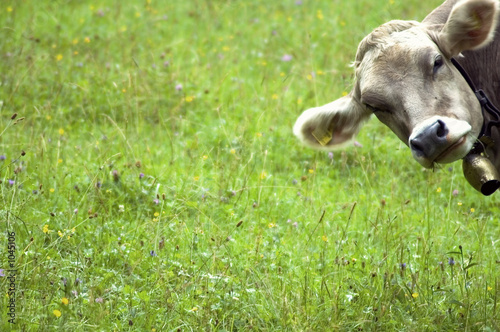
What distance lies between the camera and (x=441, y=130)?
3.33 meters

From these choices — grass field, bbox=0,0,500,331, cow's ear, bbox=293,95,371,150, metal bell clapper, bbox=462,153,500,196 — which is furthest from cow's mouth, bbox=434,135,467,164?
cow's ear, bbox=293,95,371,150

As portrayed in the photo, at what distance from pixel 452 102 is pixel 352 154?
2.28 metres

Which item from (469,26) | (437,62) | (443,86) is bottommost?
(443,86)

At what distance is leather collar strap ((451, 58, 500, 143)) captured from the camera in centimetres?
375

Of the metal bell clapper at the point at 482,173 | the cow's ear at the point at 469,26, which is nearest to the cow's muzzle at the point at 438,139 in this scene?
the metal bell clapper at the point at 482,173

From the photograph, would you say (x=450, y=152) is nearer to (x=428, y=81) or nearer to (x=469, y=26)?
(x=428, y=81)

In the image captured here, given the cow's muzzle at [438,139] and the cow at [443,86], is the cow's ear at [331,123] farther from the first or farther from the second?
the cow's muzzle at [438,139]

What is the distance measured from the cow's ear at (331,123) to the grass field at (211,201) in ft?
1.63

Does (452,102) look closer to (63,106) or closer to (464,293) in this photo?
(464,293)

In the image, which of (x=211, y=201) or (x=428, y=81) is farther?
(x=211, y=201)

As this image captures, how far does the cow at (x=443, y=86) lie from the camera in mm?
3406

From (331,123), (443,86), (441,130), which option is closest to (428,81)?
(443,86)

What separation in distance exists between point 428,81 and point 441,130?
1.31 feet

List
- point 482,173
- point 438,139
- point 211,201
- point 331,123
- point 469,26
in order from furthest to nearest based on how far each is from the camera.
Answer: point 211,201 < point 331,123 < point 469,26 < point 482,173 < point 438,139
